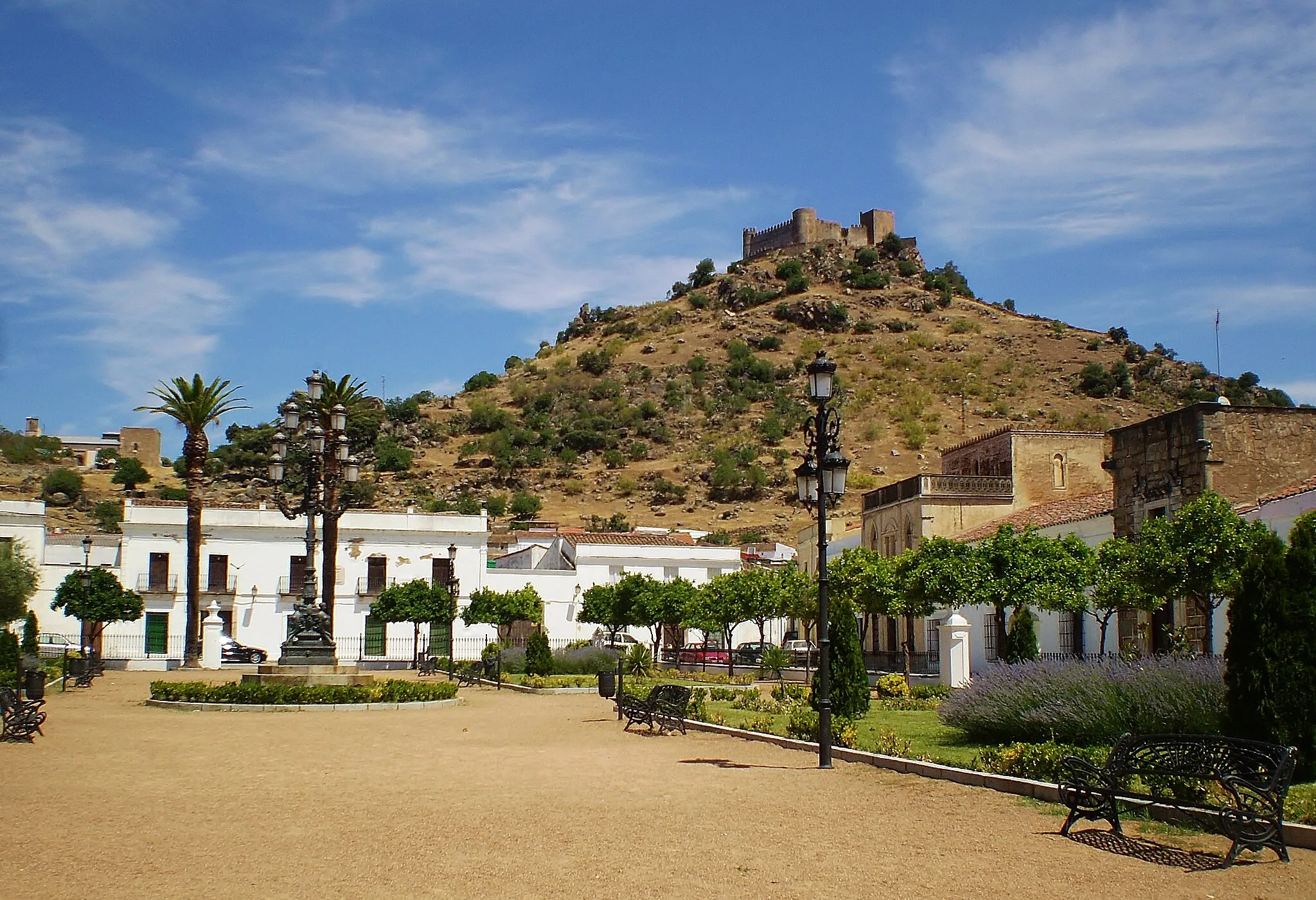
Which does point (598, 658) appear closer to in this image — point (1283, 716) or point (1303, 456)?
point (1303, 456)

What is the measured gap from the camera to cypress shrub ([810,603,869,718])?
57.0 feet

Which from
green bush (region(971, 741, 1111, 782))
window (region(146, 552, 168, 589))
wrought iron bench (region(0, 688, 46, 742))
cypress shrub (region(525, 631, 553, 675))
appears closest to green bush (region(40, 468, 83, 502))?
window (region(146, 552, 168, 589))

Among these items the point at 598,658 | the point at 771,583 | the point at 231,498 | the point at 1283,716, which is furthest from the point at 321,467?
the point at 231,498

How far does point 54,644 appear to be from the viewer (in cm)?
4266

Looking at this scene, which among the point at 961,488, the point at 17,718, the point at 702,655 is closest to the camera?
the point at 17,718

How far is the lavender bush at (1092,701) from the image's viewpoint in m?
12.1

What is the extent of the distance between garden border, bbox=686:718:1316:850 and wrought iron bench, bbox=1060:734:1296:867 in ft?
0.54

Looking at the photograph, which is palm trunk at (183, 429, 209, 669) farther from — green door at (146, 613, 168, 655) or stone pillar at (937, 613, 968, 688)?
stone pillar at (937, 613, 968, 688)

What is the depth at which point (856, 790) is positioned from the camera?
441 inches

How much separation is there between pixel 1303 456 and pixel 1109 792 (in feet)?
58.8

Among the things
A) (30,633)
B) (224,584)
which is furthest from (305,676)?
(224,584)

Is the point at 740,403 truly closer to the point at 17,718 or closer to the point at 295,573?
the point at 295,573

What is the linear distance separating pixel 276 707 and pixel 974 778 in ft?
45.6

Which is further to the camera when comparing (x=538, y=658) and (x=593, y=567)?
(x=593, y=567)
